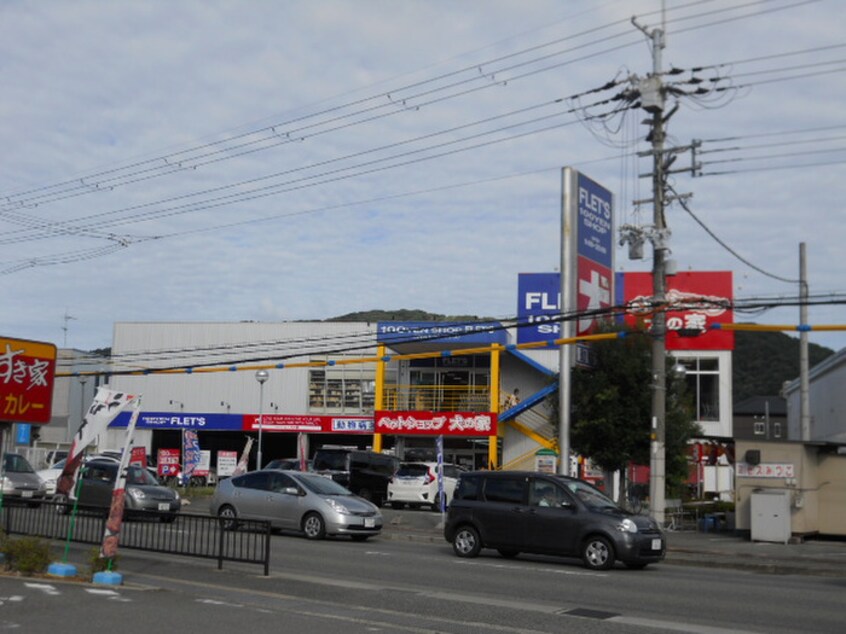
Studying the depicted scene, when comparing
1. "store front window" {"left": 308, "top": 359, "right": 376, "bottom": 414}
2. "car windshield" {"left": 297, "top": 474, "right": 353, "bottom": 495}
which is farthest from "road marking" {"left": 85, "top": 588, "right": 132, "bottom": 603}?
"store front window" {"left": 308, "top": 359, "right": 376, "bottom": 414}

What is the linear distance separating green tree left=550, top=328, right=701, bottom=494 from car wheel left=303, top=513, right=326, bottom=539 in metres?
11.2

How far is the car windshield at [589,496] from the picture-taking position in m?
18.8

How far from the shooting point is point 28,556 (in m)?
13.6

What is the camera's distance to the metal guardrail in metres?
16.2

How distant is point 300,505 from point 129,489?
5543 millimetres

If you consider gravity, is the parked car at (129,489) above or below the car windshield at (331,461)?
below

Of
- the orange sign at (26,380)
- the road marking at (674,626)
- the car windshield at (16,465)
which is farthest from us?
the car windshield at (16,465)

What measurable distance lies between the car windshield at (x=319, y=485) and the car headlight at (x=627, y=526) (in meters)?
7.46

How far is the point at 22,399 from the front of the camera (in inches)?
570

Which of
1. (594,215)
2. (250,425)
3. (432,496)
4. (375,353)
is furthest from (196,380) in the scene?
(594,215)

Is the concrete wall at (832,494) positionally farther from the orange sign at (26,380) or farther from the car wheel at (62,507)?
the orange sign at (26,380)

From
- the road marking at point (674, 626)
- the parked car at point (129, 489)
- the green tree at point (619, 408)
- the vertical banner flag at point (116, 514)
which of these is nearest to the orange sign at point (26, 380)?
the vertical banner flag at point (116, 514)

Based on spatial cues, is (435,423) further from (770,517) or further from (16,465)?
(770,517)

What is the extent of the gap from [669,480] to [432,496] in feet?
27.0
